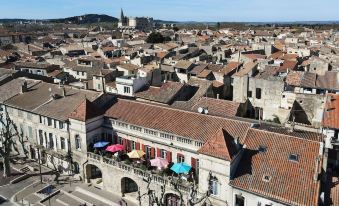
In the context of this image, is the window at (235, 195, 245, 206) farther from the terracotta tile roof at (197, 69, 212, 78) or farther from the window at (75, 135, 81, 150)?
the terracotta tile roof at (197, 69, 212, 78)

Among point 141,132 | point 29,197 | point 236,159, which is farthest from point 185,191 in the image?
point 29,197

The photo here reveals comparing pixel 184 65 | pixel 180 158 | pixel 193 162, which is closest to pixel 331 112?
pixel 193 162

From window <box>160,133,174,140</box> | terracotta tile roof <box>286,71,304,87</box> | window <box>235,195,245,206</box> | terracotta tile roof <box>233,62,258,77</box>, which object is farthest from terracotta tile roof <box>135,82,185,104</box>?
window <box>235,195,245,206</box>

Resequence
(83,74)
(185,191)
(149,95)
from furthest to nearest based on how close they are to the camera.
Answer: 1. (83,74)
2. (149,95)
3. (185,191)

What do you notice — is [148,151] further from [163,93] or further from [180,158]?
[163,93]

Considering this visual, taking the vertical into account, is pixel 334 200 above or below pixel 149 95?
below

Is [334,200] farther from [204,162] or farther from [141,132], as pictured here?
[141,132]
